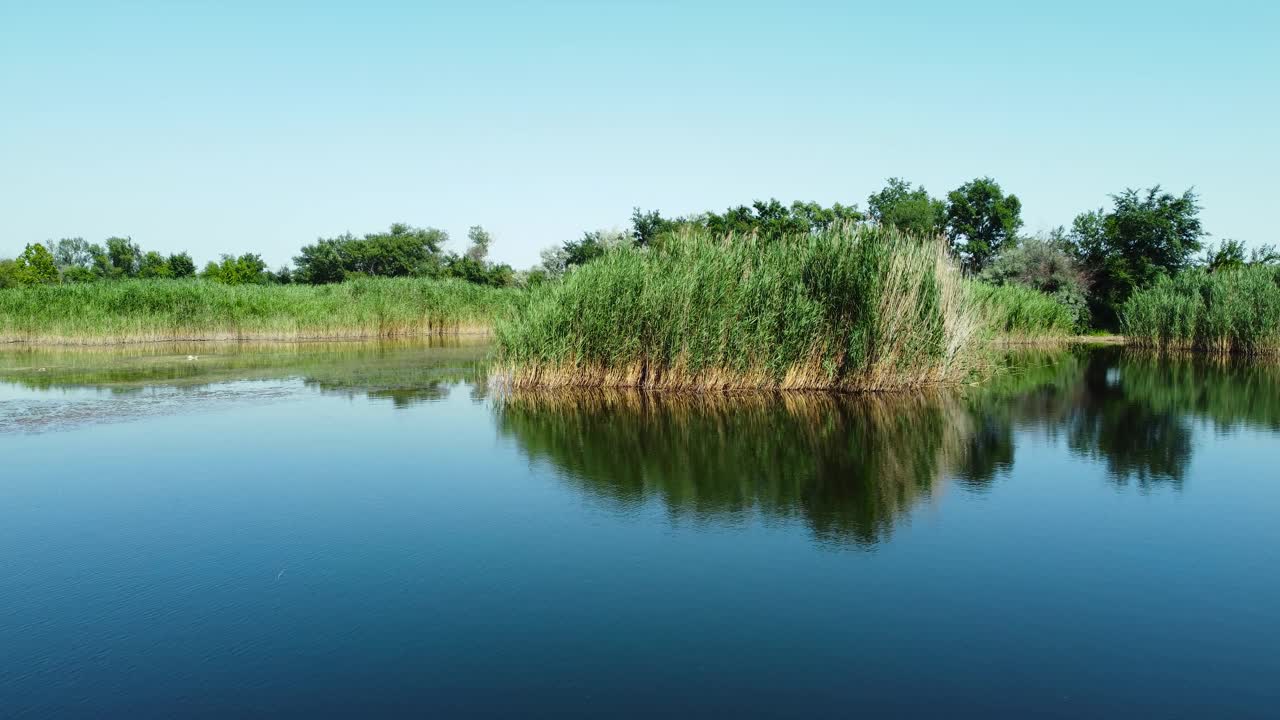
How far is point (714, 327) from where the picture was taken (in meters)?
15.6

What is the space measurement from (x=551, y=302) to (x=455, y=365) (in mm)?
7547

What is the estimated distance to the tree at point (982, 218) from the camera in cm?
5109

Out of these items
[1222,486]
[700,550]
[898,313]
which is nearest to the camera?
[700,550]

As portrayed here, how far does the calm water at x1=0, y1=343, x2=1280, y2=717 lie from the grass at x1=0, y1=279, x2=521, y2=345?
59.0 feet

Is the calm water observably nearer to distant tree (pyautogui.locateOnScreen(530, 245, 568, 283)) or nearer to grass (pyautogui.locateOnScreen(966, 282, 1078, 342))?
grass (pyautogui.locateOnScreen(966, 282, 1078, 342))

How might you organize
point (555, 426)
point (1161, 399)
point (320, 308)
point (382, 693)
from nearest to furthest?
point (382, 693), point (555, 426), point (1161, 399), point (320, 308)

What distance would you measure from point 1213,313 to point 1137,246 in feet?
39.1

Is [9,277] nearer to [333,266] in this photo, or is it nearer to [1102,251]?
[333,266]

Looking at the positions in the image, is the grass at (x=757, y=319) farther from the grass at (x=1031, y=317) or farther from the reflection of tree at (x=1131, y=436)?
the grass at (x=1031, y=317)

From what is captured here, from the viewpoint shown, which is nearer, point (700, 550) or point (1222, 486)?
point (700, 550)

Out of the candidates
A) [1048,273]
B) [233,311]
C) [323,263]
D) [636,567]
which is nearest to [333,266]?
[323,263]

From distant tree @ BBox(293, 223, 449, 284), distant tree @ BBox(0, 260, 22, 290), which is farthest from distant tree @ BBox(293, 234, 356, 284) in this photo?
distant tree @ BBox(0, 260, 22, 290)

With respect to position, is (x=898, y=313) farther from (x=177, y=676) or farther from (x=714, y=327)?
(x=177, y=676)

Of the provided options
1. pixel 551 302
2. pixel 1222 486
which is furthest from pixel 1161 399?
pixel 551 302
